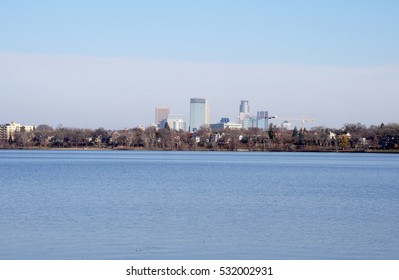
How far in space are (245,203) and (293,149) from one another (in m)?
116

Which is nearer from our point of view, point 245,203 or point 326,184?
point 245,203

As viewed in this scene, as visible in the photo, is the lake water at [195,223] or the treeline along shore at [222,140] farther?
the treeline along shore at [222,140]

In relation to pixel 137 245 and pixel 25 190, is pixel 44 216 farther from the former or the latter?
pixel 25 190

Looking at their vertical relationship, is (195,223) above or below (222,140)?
below

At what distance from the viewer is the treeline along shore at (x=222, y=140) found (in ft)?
455

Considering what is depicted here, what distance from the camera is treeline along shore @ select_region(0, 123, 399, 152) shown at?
455 feet

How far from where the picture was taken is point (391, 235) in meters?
21.2

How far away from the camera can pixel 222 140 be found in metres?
154

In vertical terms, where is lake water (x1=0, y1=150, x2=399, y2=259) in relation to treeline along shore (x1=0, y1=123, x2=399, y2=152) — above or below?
below

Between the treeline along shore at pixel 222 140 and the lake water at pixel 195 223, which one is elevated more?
the treeline along shore at pixel 222 140

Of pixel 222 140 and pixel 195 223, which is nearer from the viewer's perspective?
pixel 195 223
